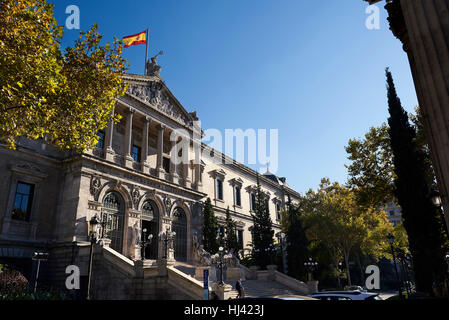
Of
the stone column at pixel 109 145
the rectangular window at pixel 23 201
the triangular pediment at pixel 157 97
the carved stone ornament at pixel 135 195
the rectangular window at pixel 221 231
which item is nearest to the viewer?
the rectangular window at pixel 23 201

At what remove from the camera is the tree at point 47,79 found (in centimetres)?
1045

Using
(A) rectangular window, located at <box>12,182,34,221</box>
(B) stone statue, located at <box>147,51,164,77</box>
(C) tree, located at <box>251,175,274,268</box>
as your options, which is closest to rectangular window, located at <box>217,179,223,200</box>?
(C) tree, located at <box>251,175,274,268</box>

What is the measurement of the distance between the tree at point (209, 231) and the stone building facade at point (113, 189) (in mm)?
686

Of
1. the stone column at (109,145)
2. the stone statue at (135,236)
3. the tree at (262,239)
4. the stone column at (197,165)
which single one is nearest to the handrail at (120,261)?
the stone statue at (135,236)

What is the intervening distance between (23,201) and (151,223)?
9.35 m

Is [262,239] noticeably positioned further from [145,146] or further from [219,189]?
[145,146]

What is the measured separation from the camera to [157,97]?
28.5 m

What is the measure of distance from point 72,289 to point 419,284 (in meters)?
19.3

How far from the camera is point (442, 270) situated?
15.6 meters

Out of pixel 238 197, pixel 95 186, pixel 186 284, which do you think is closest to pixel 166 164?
pixel 95 186

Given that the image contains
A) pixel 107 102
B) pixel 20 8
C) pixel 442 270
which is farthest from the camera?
pixel 442 270

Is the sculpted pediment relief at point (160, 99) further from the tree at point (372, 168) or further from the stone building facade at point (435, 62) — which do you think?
the stone building facade at point (435, 62)
